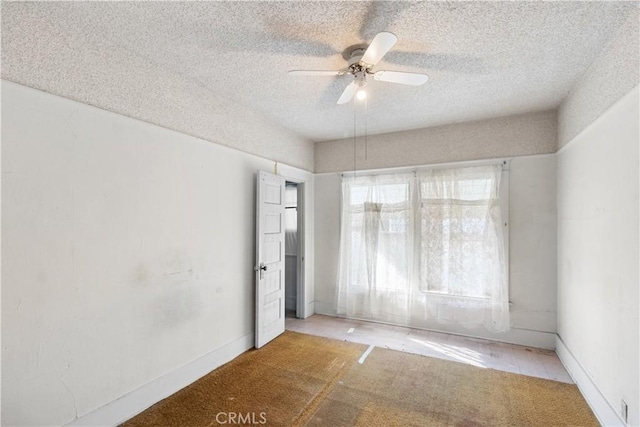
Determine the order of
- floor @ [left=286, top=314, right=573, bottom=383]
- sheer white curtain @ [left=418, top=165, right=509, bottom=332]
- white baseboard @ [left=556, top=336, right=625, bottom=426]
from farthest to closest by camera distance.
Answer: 1. sheer white curtain @ [left=418, top=165, right=509, bottom=332]
2. floor @ [left=286, top=314, right=573, bottom=383]
3. white baseboard @ [left=556, top=336, right=625, bottom=426]

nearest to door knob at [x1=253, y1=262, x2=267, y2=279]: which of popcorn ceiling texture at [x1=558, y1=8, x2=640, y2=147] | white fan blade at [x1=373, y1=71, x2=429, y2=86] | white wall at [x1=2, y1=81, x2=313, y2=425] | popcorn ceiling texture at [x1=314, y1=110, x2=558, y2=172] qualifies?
white wall at [x1=2, y1=81, x2=313, y2=425]

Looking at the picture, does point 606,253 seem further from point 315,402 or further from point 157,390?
point 157,390

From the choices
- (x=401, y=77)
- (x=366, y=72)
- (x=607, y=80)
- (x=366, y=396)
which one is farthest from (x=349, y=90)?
(x=366, y=396)

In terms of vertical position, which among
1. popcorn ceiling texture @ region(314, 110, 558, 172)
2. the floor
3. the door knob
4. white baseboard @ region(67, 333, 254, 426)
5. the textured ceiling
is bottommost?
the floor

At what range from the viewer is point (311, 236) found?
15.7 feet

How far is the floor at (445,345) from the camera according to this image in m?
3.04

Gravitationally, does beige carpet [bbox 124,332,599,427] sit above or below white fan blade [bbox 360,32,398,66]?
below

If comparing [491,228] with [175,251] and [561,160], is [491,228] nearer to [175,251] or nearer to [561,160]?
[561,160]

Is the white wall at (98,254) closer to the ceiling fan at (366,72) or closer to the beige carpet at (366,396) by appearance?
the beige carpet at (366,396)

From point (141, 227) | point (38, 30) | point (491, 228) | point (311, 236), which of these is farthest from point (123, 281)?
point (491, 228)

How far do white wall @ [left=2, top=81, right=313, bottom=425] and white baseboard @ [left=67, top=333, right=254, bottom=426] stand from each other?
0.05 m

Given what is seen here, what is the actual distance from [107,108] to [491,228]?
3.97 m

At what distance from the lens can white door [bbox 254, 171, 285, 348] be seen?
11.4 ft

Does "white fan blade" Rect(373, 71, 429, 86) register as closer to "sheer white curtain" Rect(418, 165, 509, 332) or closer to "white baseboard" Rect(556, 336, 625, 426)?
"sheer white curtain" Rect(418, 165, 509, 332)
